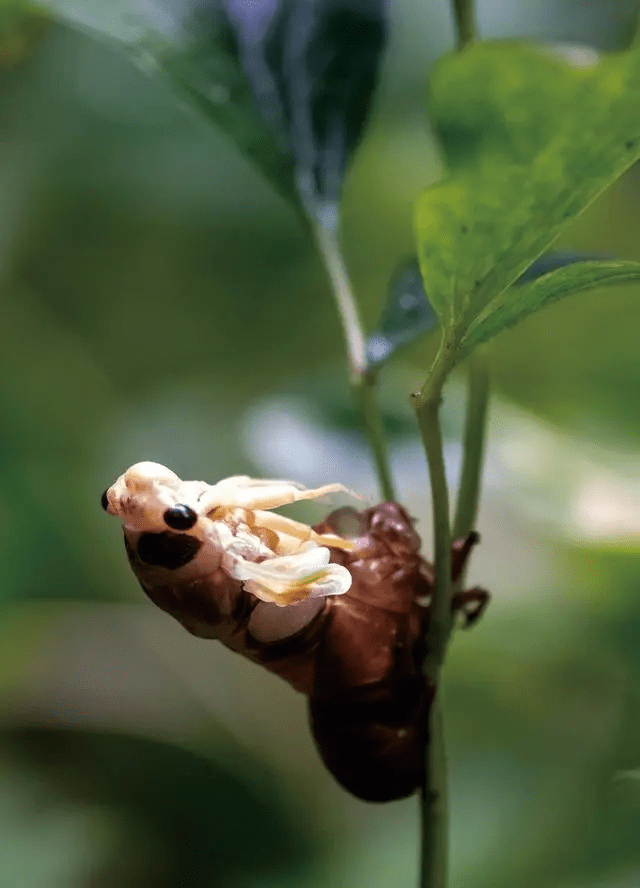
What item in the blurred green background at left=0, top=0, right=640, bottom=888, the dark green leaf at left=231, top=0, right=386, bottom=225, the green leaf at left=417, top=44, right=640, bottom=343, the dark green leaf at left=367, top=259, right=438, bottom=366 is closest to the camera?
the green leaf at left=417, top=44, right=640, bottom=343

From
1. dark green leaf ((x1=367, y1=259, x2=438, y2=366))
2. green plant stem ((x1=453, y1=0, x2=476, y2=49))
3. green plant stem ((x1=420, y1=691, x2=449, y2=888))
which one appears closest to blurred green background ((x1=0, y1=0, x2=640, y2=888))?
green plant stem ((x1=420, y1=691, x2=449, y2=888))

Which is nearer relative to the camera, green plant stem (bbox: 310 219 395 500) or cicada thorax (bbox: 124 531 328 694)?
cicada thorax (bbox: 124 531 328 694)

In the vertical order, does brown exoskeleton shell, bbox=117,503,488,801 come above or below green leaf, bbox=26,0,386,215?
below

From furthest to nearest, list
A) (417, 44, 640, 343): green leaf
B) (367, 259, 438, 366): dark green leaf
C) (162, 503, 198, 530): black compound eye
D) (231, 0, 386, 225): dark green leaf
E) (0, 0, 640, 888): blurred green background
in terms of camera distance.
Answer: (0, 0, 640, 888): blurred green background, (231, 0, 386, 225): dark green leaf, (367, 259, 438, 366): dark green leaf, (162, 503, 198, 530): black compound eye, (417, 44, 640, 343): green leaf

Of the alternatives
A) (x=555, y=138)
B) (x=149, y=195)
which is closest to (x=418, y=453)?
(x=555, y=138)

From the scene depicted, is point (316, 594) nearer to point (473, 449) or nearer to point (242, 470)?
point (473, 449)

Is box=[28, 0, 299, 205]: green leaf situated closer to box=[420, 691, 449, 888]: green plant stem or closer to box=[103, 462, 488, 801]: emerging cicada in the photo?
box=[103, 462, 488, 801]: emerging cicada

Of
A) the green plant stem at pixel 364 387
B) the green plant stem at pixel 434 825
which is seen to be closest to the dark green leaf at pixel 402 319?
the green plant stem at pixel 364 387
